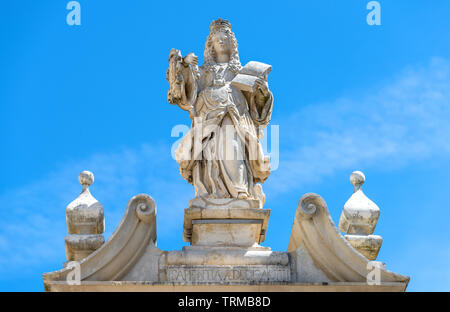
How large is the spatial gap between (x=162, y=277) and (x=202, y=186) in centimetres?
218

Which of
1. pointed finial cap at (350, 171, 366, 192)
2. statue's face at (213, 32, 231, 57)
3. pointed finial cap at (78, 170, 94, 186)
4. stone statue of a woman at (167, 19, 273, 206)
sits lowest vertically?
pointed finial cap at (350, 171, 366, 192)

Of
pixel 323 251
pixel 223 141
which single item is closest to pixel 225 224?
pixel 223 141

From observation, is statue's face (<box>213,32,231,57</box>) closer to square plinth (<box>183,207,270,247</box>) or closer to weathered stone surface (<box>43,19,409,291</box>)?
weathered stone surface (<box>43,19,409,291</box>)

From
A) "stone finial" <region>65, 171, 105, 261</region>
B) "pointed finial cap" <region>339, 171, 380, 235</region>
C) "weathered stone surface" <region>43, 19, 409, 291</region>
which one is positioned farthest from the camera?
"pointed finial cap" <region>339, 171, 380, 235</region>

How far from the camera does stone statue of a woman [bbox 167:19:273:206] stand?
18.6 metres

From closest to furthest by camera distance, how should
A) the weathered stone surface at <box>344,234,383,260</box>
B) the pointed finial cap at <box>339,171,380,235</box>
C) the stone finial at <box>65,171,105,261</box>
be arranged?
the stone finial at <box>65,171,105,261</box>
the weathered stone surface at <box>344,234,383,260</box>
the pointed finial cap at <box>339,171,380,235</box>

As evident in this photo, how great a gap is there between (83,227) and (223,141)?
335 cm

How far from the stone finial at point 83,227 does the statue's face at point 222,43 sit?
436 cm

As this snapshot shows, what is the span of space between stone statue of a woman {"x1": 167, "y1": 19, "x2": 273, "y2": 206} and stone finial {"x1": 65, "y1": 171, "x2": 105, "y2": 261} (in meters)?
2.00

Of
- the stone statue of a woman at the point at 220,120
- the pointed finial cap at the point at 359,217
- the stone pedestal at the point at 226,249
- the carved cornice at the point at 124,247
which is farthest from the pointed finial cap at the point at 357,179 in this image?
the carved cornice at the point at 124,247

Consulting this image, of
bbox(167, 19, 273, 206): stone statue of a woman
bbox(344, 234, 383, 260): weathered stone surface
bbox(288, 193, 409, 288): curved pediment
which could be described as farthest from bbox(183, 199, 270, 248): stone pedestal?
bbox(344, 234, 383, 260): weathered stone surface
